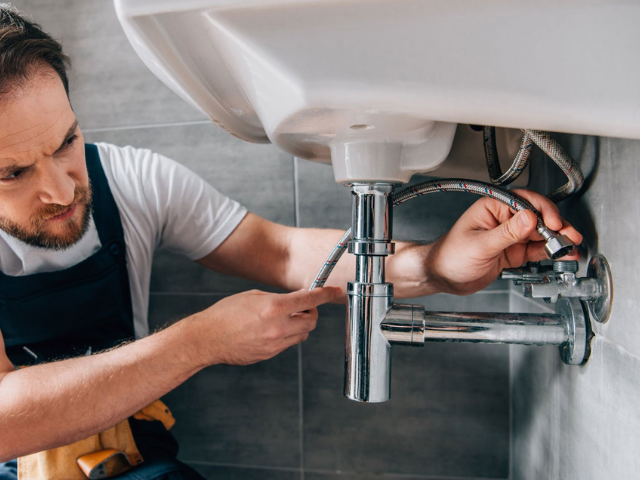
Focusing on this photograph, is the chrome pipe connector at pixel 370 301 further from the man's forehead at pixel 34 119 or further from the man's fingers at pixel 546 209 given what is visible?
the man's forehead at pixel 34 119

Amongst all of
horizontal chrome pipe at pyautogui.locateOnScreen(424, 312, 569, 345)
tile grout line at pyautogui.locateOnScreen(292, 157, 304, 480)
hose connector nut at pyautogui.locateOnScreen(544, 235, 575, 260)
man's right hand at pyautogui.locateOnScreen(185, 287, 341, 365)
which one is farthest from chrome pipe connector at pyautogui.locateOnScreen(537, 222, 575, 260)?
tile grout line at pyautogui.locateOnScreen(292, 157, 304, 480)

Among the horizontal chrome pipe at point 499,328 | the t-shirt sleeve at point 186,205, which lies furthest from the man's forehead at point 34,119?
the horizontal chrome pipe at point 499,328

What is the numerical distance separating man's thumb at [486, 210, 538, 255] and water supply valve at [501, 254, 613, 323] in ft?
0.17

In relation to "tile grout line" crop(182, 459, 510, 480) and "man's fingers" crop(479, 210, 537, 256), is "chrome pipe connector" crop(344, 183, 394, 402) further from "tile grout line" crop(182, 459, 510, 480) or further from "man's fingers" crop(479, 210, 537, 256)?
"tile grout line" crop(182, 459, 510, 480)

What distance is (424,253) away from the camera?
696 mm

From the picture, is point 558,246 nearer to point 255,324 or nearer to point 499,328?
point 499,328

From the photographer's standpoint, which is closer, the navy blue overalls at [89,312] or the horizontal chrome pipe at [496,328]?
the horizontal chrome pipe at [496,328]

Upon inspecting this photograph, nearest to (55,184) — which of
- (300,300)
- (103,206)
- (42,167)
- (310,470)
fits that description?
(42,167)

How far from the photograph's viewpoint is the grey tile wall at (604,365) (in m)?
0.43

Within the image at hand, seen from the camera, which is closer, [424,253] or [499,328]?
[499,328]

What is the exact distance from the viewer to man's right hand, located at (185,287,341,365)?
60cm

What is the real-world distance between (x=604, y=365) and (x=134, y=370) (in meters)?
0.55

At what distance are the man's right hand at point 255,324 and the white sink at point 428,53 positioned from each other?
11.8 inches

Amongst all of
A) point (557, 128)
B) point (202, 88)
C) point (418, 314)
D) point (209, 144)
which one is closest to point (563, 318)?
point (418, 314)
